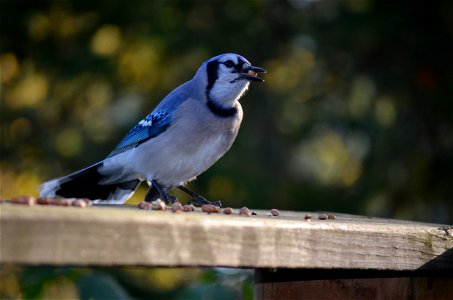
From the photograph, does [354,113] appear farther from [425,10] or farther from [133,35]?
[133,35]

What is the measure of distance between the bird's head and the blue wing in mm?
201

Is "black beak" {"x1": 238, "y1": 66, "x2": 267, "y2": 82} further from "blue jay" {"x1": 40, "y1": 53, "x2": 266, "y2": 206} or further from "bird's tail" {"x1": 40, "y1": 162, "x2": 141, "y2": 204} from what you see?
"bird's tail" {"x1": 40, "y1": 162, "x2": 141, "y2": 204}

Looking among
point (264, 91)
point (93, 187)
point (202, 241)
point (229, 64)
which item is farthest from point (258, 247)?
point (264, 91)

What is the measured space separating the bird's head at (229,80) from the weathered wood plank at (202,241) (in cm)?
139

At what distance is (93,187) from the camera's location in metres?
3.08

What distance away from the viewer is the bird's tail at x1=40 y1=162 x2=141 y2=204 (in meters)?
2.91

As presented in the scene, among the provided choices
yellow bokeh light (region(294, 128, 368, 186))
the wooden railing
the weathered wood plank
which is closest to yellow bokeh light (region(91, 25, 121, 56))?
yellow bokeh light (region(294, 128, 368, 186))

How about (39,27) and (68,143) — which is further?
(68,143)

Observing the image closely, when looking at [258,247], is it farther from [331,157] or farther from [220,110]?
[331,157]

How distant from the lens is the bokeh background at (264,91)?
15.0 ft

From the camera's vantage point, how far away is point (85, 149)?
4.73 metres

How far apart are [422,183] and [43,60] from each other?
2.18m

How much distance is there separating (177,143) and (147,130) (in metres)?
0.21

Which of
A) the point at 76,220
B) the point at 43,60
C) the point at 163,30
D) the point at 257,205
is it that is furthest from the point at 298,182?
the point at 76,220
